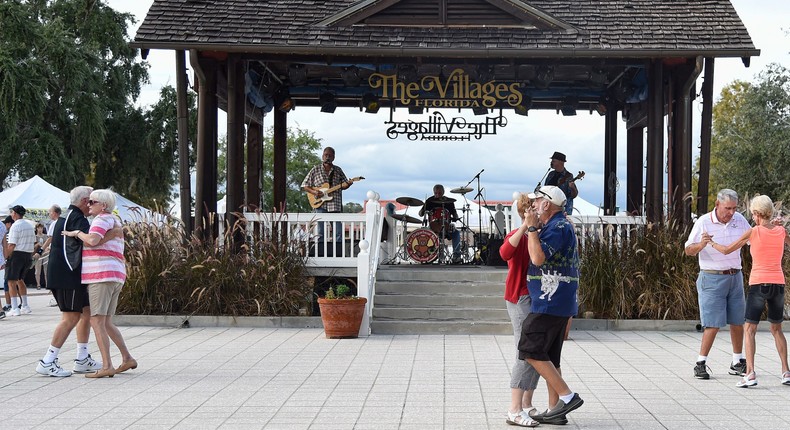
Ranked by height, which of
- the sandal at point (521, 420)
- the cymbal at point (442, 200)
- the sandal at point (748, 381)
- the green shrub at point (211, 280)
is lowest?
the sandal at point (748, 381)

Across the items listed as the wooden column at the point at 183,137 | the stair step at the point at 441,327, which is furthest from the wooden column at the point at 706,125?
the wooden column at the point at 183,137

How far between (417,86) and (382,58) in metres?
0.91

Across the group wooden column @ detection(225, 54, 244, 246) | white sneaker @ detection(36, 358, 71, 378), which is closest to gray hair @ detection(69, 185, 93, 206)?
white sneaker @ detection(36, 358, 71, 378)

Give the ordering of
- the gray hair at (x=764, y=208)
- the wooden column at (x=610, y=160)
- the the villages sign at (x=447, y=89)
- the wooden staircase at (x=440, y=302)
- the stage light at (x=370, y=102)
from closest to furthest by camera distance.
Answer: the gray hair at (x=764, y=208), the wooden staircase at (x=440, y=302), the the villages sign at (x=447, y=89), the stage light at (x=370, y=102), the wooden column at (x=610, y=160)

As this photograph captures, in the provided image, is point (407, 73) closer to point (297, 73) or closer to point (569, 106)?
point (297, 73)

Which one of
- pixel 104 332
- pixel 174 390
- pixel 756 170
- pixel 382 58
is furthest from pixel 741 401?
pixel 756 170

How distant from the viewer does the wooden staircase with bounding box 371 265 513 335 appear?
14156 millimetres

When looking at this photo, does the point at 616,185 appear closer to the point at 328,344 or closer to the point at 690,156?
the point at 690,156

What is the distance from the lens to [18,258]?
57.9 ft

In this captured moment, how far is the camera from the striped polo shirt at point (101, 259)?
9.63m

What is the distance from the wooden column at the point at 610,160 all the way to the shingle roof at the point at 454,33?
347cm

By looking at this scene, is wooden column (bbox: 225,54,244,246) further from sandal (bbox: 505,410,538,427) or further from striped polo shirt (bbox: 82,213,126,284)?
sandal (bbox: 505,410,538,427)

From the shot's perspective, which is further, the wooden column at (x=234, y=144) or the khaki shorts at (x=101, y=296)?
the wooden column at (x=234, y=144)

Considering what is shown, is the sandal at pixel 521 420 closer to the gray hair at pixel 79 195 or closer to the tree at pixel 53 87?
the gray hair at pixel 79 195
